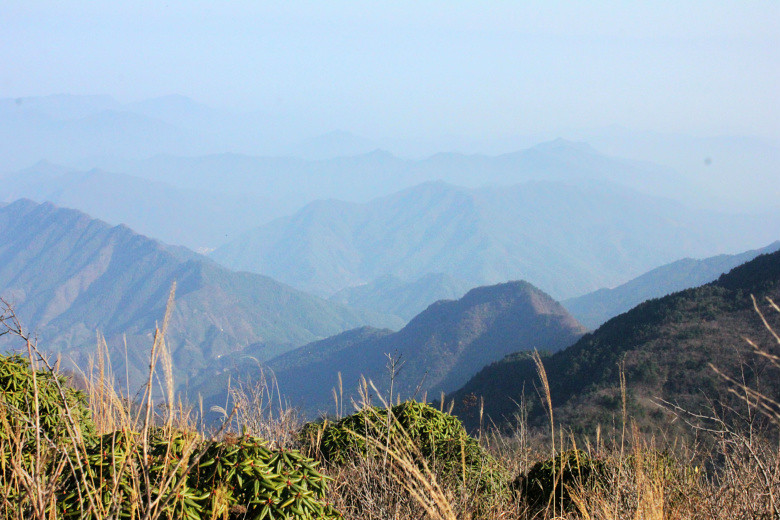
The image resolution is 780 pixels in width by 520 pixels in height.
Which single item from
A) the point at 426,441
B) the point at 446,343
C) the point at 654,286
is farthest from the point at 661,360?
the point at 654,286

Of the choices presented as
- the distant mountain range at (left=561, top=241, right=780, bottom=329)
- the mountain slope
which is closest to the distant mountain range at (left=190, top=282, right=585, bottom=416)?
the mountain slope

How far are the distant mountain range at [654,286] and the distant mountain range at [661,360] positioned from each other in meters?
78.1

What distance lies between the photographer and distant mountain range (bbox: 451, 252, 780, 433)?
28047 millimetres

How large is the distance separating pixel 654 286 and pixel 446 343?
229 ft

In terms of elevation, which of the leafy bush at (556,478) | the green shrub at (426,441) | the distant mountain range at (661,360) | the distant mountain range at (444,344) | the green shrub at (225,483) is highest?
the green shrub at (225,483)

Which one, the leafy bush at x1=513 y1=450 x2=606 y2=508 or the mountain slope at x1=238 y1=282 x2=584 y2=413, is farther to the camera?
the mountain slope at x1=238 y1=282 x2=584 y2=413

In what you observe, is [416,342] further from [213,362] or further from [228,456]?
[213,362]

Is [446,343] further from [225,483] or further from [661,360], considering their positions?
[225,483]

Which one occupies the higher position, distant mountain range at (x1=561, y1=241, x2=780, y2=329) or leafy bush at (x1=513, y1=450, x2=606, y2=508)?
leafy bush at (x1=513, y1=450, x2=606, y2=508)

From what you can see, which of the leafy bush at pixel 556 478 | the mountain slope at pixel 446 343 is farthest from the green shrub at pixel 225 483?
the mountain slope at pixel 446 343

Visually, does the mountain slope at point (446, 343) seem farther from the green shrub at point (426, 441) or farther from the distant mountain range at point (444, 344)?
the green shrub at point (426, 441)

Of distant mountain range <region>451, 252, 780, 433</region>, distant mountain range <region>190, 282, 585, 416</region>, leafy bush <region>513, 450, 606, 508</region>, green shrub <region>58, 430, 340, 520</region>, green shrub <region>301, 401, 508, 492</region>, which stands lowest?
distant mountain range <region>190, 282, 585, 416</region>

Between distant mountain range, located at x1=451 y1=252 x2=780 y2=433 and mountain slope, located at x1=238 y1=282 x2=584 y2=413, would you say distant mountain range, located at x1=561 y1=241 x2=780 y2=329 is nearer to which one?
mountain slope, located at x1=238 y1=282 x2=584 y2=413

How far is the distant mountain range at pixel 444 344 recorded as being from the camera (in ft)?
268
